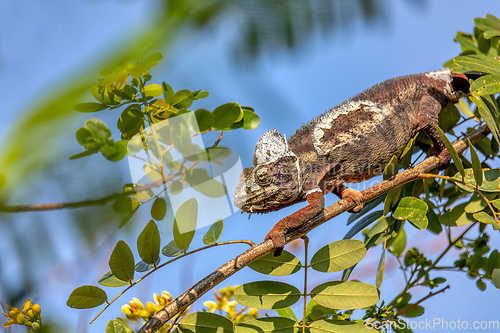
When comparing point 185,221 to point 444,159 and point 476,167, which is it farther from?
point 444,159

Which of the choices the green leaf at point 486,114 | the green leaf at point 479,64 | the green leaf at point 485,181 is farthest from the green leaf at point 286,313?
the green leaf at point 479,64

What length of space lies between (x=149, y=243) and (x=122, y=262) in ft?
0.26

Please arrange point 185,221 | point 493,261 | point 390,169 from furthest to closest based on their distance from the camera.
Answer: point 493,261 → point 390,169 → point 185,221

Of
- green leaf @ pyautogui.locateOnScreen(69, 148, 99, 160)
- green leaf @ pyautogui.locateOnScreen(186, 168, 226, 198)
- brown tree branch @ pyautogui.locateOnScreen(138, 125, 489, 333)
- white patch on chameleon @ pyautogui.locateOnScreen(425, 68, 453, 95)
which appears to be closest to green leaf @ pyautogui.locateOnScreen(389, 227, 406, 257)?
brown tree branch @ pyautogui.locateOnScreen(138, 125, 489, 333)

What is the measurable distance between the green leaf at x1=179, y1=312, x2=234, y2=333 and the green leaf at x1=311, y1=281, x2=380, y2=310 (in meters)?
0.28

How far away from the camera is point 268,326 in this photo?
46.2 inches

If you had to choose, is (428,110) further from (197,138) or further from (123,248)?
(123,248)

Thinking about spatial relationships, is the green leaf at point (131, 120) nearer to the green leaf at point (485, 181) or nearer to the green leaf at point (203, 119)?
the green leaf at point (203, 119)

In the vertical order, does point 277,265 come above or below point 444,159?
below

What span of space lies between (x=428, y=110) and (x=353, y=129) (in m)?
0.36

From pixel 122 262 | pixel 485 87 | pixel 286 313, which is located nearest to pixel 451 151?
pixel 485 87

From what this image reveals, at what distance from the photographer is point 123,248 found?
1013 millimetres

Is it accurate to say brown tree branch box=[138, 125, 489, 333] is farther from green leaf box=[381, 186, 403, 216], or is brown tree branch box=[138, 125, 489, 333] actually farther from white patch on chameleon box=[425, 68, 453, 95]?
white patch on chameleon box=[425, 68, 453, 95]

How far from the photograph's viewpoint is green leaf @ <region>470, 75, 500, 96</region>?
1.40 meters
